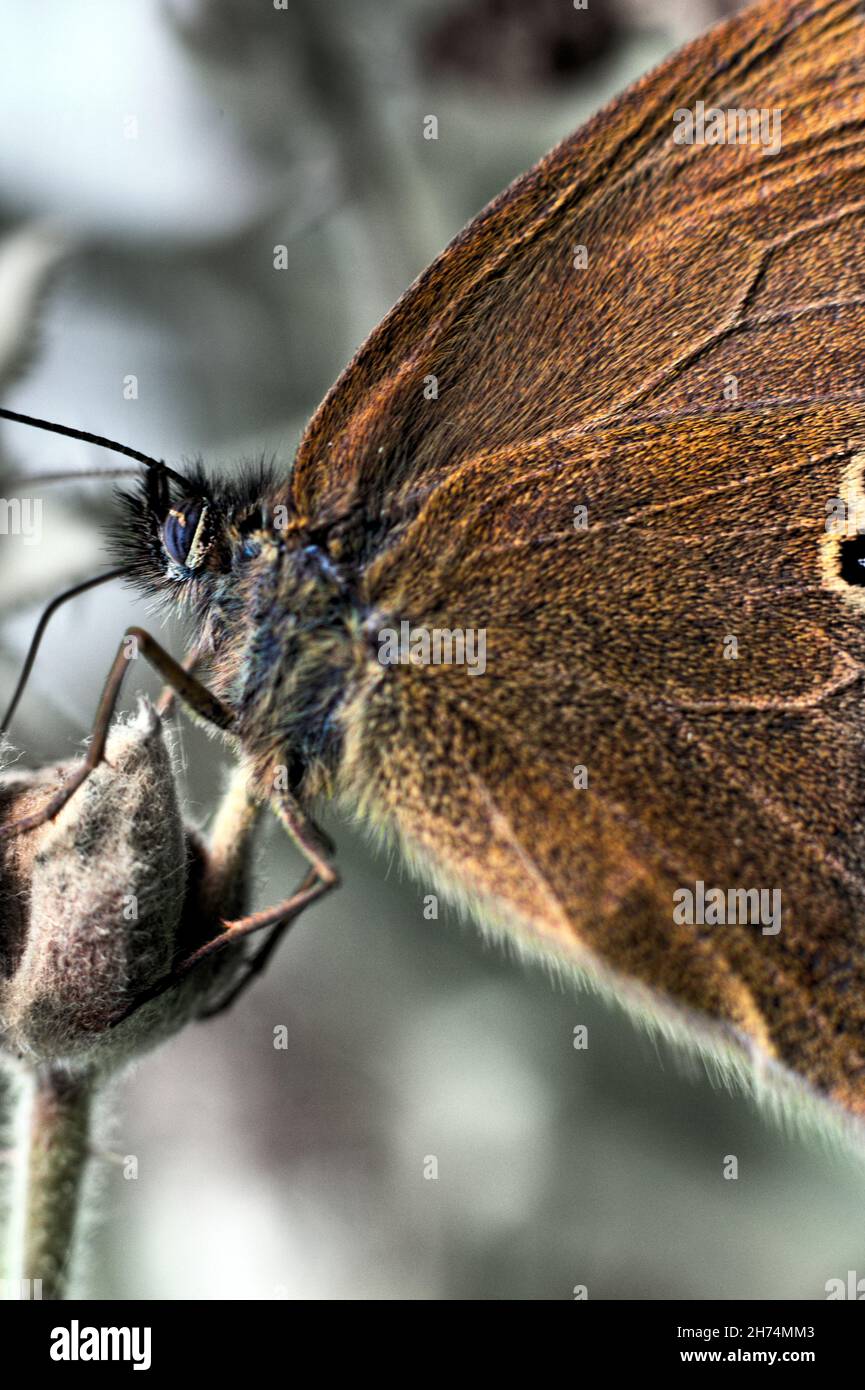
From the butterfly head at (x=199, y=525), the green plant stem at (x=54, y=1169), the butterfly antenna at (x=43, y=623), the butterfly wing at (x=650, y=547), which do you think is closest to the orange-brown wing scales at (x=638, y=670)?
the butterfly wing at (x=650, y=547)

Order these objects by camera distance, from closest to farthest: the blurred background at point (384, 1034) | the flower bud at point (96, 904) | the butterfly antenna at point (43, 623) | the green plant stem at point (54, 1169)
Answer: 1. the flower bud at point (96, 904)
2. the green plant stem at point (54, 1169)
3. the butterfly antenna at point (43, 623)
4. the blurred background at point (384, 1034)

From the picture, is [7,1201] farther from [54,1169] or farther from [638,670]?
[638,670]

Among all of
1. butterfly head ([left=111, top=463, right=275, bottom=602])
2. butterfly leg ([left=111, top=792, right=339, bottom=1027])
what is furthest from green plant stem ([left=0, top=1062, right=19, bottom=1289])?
butterfly head ([left=111, top=463, right=275, bottom=602])

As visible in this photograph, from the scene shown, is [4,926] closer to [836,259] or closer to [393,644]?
[393,644]

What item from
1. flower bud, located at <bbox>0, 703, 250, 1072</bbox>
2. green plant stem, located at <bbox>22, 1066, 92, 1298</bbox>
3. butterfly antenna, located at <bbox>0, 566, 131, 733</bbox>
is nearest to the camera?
flower bud, located at <bbox>0, 703, 250, 1072</bbox>

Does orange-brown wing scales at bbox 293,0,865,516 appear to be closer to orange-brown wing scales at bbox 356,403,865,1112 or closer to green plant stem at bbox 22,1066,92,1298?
orange-brown wing scales at bbox 356,403,865,1112

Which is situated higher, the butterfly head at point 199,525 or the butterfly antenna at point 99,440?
the butterfly antenna at point 99,440

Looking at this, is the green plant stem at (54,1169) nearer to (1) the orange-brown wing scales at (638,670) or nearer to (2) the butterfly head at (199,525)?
(1) the orange-brown wing scales at (638,670)
